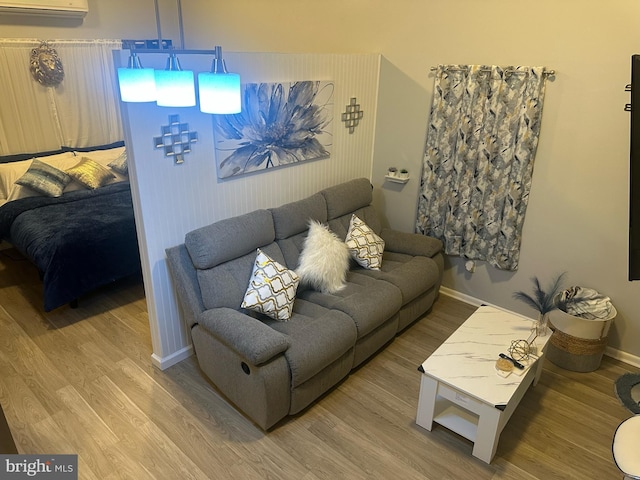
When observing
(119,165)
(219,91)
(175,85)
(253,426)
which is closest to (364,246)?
(253,426)

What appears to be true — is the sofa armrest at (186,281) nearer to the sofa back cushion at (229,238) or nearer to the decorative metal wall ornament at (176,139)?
the sofa back cushion at (229,238)

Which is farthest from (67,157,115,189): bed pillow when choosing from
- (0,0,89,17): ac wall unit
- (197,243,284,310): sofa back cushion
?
(197,243,284,310): sofa back cushion

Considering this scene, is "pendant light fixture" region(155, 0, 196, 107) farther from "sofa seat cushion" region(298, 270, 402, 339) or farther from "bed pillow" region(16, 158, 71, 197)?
"bed pillow" region(16, 158, 71, 197)

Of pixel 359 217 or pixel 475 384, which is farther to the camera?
pixel 359 217

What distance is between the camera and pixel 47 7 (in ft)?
13.8

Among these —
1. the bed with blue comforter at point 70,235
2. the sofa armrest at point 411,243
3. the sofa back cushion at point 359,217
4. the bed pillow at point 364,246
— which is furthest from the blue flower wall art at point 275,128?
the bed with blue comforter at point 70,235

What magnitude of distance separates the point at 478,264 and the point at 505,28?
5.69ft

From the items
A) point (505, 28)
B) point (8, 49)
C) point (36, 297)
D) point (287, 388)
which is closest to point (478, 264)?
point (505, 28)

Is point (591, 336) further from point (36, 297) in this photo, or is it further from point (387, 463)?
point (36, 297)

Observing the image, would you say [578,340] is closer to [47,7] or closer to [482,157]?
[482,157]

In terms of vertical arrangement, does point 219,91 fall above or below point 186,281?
above

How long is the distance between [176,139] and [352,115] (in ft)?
5.37

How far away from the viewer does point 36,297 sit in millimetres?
3676

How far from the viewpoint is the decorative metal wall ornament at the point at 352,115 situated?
3.62 m
